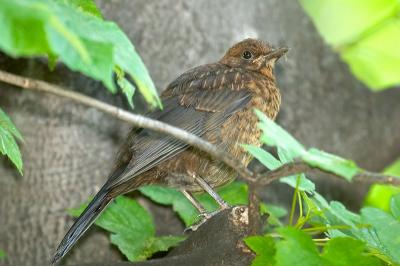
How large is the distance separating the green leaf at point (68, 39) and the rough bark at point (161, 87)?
2.08 meters

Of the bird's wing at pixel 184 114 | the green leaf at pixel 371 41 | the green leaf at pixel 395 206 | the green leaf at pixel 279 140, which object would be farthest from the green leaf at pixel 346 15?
the green leaf at pixel 279 140

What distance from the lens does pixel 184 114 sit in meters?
3.33

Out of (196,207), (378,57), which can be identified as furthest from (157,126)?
(378,57)

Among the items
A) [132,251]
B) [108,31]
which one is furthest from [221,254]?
[108,31]

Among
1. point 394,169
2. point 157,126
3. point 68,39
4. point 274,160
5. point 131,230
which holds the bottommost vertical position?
point 394,169

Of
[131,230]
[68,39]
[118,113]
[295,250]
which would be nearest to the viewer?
[68,39]

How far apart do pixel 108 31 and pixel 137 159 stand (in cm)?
161

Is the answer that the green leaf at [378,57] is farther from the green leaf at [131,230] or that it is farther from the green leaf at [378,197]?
the green leaf at [131,230]

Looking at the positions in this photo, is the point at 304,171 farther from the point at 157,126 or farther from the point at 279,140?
the point at 157,126

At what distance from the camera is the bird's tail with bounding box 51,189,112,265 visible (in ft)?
9.66

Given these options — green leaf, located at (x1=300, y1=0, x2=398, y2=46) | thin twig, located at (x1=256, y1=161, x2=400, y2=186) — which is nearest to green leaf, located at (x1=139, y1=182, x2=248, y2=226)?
thin twig, located at (x1=256, y1=161, x2=400, y2=186)

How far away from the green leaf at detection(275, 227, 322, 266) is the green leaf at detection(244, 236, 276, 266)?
152mm

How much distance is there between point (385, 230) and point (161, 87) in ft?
6.58

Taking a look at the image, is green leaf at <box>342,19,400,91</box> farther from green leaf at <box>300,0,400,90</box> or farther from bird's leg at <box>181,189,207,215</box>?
bird's leg at <box>181,189,207,215</box>
